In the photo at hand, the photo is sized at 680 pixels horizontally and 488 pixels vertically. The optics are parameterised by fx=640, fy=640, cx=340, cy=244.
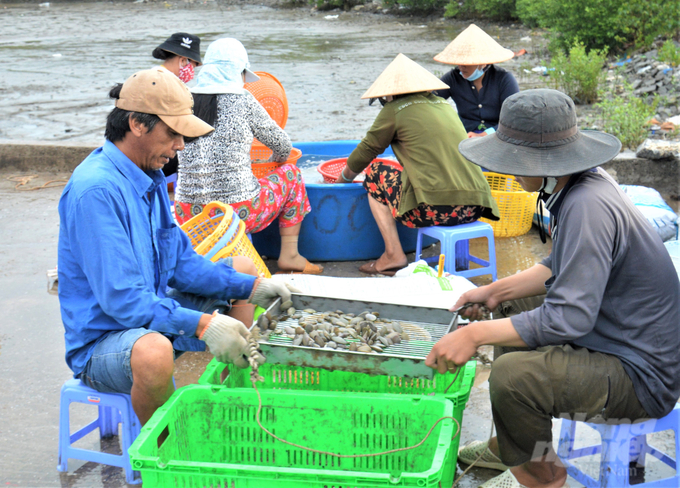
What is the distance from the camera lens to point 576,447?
240cm

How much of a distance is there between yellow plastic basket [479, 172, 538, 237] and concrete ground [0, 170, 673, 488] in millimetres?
73

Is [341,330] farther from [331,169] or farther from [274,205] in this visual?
[331,169]

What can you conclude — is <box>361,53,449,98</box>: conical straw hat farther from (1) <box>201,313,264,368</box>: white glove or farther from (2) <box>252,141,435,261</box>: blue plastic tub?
(1) <box>201,313,264,368</box>: white glove

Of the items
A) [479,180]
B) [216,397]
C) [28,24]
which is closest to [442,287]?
[479,180]

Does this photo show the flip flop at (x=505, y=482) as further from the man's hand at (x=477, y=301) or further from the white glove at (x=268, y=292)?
the white glove at (x=268, y=292)

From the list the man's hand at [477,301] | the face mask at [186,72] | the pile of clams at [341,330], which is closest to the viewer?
the pile of clams at [341,330]

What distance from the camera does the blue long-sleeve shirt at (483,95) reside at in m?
4.94

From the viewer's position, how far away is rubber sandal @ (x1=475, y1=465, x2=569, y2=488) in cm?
213

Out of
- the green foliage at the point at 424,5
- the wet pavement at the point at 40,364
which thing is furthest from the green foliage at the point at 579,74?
the green foliage at the point at 424,5

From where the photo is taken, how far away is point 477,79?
16.4 ft

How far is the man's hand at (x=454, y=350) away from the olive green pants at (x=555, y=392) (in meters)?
0.12

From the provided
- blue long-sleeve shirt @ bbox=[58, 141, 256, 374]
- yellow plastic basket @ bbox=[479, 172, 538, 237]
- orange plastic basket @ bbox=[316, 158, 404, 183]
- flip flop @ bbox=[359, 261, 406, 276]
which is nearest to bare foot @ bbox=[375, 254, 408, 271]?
flip flop @ bbox=[359, 261, 406, 276]

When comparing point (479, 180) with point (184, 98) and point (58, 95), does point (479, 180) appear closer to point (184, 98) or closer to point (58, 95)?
point (184, 98)

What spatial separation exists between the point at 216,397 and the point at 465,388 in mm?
831
